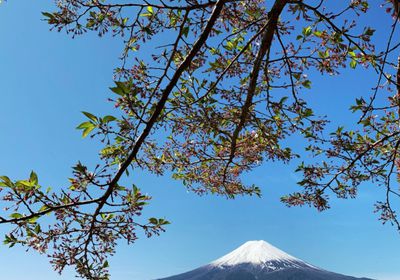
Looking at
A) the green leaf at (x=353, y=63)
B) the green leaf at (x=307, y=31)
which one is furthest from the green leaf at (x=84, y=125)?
the green leaf at (x=353, y=63)

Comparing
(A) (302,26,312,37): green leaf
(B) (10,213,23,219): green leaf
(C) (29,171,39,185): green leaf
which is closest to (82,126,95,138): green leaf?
(C) (29,171,39,185): green leaf

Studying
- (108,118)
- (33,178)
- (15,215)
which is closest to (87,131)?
(108,118)

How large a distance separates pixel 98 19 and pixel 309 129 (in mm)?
4009

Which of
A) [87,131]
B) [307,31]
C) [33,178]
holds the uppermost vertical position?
[307,31]

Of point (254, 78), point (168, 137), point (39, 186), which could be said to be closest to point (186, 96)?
point (254, 78)

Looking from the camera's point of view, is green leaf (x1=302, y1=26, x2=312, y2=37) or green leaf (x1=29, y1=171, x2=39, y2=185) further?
green leaf (x1=302, y1=26, x2=312, y2=37)

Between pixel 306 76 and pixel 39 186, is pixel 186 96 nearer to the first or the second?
pixel 306 76

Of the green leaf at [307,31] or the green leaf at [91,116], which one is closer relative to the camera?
the green leaf at [91,116]

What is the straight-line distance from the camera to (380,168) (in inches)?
291

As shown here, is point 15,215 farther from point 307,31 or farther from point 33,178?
point 307,31

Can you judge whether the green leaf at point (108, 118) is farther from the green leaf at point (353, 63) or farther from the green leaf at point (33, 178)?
the green leaf at point (353, 63)

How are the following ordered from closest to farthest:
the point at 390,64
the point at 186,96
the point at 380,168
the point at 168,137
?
the point at 390,64, the point at 186,96, the point at 380,168, the point at 168,137

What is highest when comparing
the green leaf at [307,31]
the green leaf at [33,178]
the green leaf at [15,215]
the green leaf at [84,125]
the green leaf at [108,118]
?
the green leaf at [307,31]

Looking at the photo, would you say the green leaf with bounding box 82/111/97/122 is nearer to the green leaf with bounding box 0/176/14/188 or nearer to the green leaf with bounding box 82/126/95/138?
the green leaf with bounding box 82/126/95/138
